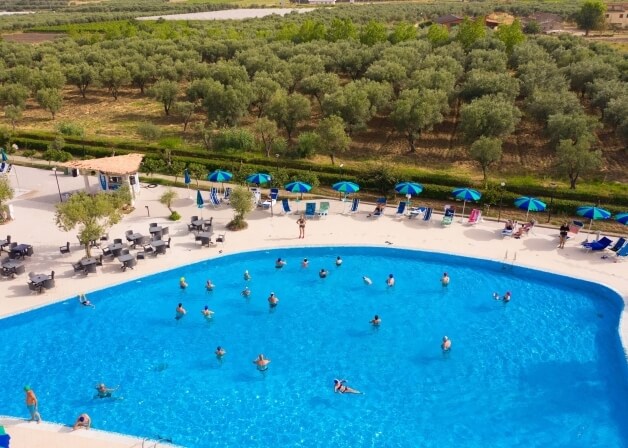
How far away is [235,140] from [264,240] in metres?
13.5

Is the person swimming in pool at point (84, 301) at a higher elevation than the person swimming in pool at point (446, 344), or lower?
higher

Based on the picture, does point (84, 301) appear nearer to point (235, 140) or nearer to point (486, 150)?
point (235, 140)

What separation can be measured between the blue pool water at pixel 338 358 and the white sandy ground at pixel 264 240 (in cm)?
78

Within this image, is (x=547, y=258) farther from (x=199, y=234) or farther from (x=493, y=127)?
(x=199, y=234)

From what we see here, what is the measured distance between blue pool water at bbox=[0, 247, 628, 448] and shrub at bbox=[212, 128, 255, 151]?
48.4 ft

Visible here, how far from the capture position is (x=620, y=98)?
3953cm

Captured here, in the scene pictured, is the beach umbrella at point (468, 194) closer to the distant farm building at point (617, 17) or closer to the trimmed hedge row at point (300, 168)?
the trimmed hedge row at point (300, 168)

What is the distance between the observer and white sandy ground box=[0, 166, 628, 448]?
76.3ft

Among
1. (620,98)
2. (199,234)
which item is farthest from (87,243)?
(620,98)

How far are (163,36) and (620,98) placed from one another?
67.4m

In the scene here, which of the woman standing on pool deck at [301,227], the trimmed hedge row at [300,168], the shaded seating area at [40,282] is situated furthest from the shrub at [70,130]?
the woman standing on pool deck at [301,227]

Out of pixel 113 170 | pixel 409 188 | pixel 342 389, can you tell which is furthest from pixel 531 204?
pixel 113 170

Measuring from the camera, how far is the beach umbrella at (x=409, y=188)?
29.2 m

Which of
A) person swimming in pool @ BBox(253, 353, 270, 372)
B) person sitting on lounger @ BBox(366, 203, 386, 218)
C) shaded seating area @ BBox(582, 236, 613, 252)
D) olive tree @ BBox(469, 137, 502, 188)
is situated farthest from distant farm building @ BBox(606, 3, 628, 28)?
person swimming in pool @ BBox(253, 353, 270, 372)
